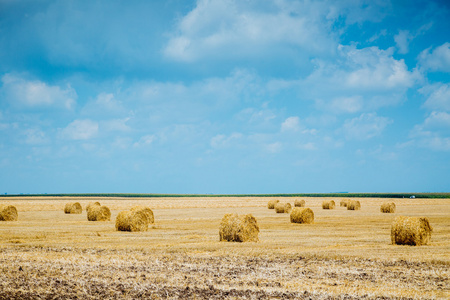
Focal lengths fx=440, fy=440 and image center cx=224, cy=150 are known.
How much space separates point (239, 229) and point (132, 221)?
26.1ft

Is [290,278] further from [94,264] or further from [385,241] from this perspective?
[385,241]

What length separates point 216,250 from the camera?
57.8 feet

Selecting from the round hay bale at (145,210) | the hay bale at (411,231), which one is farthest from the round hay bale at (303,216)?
the hay bale at (411,231)

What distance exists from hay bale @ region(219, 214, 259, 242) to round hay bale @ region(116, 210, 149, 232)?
6865mm

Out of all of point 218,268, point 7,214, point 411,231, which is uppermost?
point 7,214

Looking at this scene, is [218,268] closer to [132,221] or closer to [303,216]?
[132,221]

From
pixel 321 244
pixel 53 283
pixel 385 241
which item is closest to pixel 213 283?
pixel 53 283

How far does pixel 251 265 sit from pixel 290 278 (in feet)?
7.19

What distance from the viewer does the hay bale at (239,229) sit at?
20.2 meters

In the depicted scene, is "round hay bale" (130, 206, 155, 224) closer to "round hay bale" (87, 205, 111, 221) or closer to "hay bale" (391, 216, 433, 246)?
"round hay bale" (87, 205, 111, 221)

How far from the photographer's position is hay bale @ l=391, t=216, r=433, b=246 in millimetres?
19016

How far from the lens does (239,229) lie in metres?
20.2

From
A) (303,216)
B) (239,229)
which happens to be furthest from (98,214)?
(239,229)

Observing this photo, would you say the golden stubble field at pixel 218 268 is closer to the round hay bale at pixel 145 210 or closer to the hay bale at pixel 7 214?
the round hay bale at pixel 145 210
